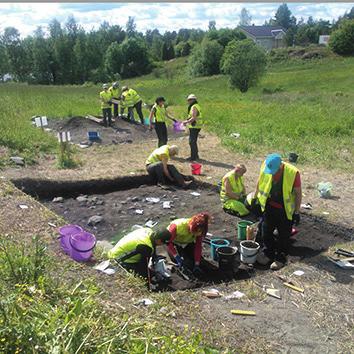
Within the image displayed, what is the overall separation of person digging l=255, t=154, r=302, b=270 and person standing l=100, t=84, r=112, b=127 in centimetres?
1044

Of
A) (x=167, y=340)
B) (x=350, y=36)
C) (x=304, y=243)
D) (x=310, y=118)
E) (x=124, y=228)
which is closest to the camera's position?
(x=167, y=340)

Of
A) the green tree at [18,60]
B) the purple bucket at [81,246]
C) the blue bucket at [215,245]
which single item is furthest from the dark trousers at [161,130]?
the green tree at [18,60]

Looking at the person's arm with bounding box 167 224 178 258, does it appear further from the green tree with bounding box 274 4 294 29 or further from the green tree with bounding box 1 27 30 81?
the green tree with bounding box 274 4 294 29

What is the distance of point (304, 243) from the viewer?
6.98 metres

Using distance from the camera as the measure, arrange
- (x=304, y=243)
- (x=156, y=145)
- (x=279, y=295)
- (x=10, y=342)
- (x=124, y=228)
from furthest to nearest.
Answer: (x=156, y=145), (x=124, y=228), (x=304, y=243), (x=279, y=295), (x=10, y=342)

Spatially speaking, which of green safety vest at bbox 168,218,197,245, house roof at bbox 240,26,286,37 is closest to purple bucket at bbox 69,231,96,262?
green safety vest at bbox 168,218,197,245

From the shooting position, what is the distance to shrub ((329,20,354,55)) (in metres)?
59.9

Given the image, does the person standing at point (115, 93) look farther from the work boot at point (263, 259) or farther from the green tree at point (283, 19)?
the green tree at point (283, 19)

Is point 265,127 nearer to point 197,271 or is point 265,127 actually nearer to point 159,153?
point 159,153

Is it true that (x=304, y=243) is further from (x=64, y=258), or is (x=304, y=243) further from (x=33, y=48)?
(x=33, y=48)

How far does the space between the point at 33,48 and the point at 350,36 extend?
4335 cm

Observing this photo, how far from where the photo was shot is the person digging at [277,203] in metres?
5.91

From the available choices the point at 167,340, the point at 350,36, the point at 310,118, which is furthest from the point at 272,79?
the point at 167,340

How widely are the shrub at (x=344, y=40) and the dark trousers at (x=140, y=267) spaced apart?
61.7 meters
